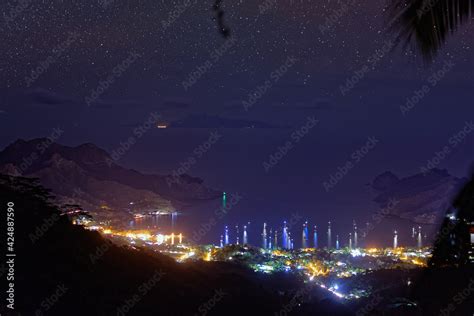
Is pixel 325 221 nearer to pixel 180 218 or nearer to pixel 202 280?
pixel 180 218

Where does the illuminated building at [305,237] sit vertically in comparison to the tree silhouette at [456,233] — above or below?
above
